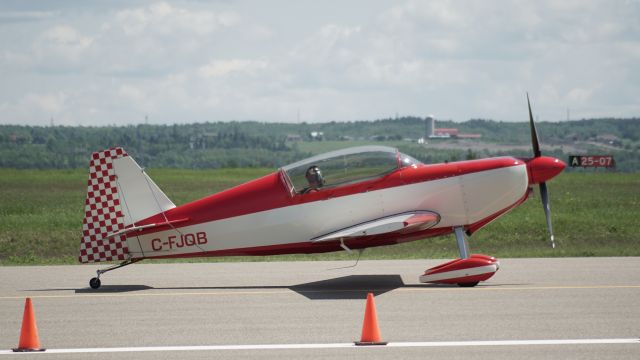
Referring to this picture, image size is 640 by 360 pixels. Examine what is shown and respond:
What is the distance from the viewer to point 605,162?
1847cm

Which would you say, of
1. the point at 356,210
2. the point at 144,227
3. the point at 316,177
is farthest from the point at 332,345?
the point at 144,227

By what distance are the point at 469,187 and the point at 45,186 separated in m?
48.0

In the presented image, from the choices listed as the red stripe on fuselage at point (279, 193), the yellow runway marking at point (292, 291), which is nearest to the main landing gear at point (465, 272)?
the yellow runway marking at point (292, 291)

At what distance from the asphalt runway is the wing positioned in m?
0.90

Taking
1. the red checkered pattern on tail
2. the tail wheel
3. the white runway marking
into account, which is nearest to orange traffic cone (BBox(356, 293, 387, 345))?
the white runway marking

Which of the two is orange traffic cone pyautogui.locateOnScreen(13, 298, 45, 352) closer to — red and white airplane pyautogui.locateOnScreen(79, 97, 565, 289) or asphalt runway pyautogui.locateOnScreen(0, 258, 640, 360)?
asphalt runway pyautogui.locateOnScreen(0, 258, 640, 360)

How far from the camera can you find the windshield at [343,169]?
16156 mm

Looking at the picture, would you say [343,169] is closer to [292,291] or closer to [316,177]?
[316,177]

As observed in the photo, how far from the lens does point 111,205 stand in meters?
16.3

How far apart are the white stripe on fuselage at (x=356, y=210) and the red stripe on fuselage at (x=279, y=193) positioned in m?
0.07

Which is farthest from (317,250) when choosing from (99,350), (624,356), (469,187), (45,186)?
(45,186)

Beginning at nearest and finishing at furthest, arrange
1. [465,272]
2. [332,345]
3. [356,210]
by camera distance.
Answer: [332,345] < [465,272] < [356,210]

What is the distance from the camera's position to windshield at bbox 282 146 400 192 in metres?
16.2

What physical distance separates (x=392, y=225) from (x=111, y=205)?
4.66m
